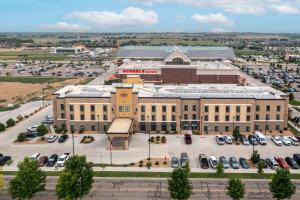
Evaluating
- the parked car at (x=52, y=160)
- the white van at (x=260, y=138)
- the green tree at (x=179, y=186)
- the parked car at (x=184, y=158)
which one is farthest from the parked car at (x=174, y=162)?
the white van at (x=260, y=138)

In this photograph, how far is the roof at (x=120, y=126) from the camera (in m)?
70.1

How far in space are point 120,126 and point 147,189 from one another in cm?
2457

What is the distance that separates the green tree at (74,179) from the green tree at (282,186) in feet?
72.4

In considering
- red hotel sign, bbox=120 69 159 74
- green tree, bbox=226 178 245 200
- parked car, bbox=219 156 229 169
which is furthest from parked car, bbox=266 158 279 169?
red hotel sign, bbox=120 69 159 74

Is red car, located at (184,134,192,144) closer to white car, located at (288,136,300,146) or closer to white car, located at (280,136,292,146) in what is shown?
white car, located at (280,136,292,146)

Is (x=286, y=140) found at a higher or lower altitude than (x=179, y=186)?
lower

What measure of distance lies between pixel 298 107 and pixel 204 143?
44355 millimetres

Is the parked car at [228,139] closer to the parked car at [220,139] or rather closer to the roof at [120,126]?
the parked car at [220,139]

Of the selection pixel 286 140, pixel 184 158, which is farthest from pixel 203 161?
pixel 286 140

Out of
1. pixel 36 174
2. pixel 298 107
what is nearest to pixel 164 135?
pixel 36 174

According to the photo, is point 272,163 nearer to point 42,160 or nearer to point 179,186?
point 179,186

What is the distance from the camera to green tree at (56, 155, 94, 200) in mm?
42219

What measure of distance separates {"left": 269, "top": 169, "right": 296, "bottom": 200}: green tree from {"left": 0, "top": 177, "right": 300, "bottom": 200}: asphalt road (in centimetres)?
439

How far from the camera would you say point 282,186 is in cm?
4319
